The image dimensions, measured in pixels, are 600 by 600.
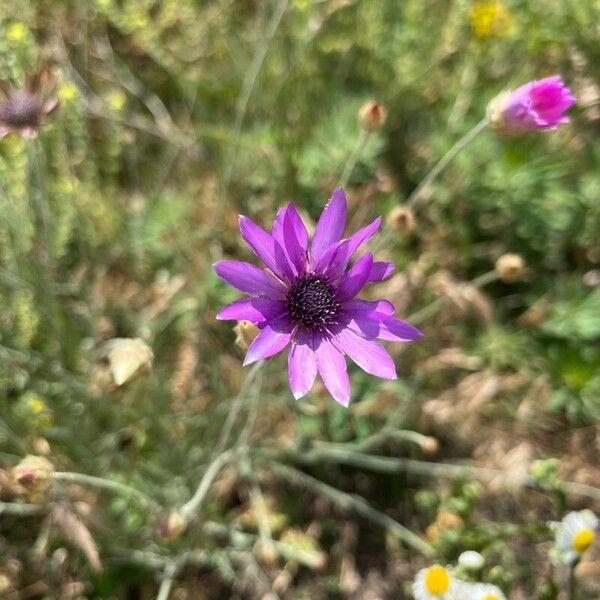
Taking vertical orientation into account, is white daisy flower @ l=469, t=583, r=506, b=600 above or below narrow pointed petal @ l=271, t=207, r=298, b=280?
below

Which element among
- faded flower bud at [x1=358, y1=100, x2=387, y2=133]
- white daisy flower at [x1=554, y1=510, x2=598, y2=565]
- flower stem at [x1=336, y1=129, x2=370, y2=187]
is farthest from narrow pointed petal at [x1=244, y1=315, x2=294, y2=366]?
white daisy flower at [x1=554, y1=510, x2=598, y2=565]

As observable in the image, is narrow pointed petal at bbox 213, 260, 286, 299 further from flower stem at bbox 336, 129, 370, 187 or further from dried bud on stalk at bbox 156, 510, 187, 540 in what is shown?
dried bud on stalk at bbox 156, 510, 187, 540

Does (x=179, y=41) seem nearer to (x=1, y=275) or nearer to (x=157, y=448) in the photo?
(x=1, y=275)

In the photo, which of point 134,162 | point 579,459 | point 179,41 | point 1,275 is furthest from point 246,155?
point 579,459

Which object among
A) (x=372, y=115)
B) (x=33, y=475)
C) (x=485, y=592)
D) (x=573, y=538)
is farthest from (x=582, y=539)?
(x=33, y=475)

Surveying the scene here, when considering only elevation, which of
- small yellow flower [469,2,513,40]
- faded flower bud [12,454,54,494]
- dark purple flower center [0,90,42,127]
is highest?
small yellow flower [469,2,513,40]

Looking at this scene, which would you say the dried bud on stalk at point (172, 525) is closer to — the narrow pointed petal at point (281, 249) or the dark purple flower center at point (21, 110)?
the narrow pointed petal at point (281, 249)

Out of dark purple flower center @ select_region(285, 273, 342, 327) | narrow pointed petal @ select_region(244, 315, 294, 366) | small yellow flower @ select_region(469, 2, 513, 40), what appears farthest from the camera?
small yellow flower @ select_region(469, 2, 513, 40)

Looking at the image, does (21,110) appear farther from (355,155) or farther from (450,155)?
(450,155)
